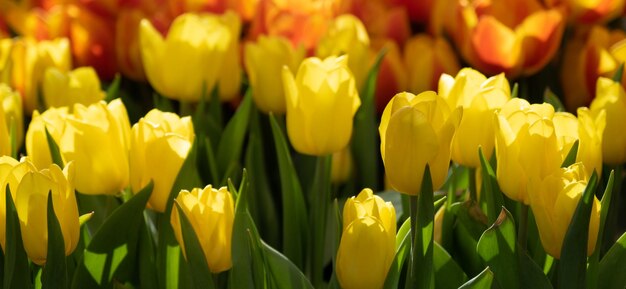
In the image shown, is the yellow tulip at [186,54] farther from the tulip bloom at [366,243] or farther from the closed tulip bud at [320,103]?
the tulip bloom at [366,243]

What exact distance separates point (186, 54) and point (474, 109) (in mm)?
456

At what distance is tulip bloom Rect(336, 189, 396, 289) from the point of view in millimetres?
810

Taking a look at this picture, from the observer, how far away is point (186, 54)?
1.28m

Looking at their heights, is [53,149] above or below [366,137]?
above

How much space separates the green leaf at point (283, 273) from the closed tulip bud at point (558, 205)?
0.68ft

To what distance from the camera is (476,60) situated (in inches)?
54.6

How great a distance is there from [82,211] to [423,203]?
434mm

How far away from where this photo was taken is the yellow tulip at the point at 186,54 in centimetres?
128

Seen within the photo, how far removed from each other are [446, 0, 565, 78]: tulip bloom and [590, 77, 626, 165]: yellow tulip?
0.93 ft

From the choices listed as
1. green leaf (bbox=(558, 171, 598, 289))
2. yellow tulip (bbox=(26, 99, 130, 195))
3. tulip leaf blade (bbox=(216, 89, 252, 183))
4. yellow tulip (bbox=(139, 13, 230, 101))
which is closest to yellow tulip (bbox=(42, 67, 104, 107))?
yellow tulip (bbox=(139, 13, 230, 101))

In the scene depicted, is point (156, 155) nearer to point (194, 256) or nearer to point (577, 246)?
point (194, 256)

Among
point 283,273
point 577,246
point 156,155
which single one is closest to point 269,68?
point 156,155

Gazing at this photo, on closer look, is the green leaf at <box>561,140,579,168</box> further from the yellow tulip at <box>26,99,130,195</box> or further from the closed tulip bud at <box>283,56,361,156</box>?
the yellow tulip at <box>26,99,130,195</box>

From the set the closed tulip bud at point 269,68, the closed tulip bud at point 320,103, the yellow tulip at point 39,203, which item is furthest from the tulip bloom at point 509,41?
the yellow tulip at point 39,203
